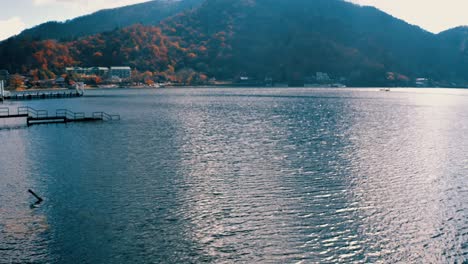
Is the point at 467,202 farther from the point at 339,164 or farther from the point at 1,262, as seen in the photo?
the point at 1,262

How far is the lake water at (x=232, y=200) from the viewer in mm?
21062

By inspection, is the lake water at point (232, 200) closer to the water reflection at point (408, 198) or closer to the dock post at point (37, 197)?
the water reflection at point (408, 198)

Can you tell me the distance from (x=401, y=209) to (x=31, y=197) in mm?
24990

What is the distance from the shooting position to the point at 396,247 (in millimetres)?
21594

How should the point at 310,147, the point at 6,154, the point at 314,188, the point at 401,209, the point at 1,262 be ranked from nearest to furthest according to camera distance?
the point at 1,262, the point at 401,209, the point at 314,188, the point at 6,154, the point at 310,147

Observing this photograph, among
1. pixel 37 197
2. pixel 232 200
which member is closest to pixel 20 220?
pixel 37 197

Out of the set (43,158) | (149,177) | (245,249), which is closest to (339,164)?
(149,177)

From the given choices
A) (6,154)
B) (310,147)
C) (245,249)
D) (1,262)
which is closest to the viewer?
(1,262)

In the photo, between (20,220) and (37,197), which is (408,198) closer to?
(20,220)

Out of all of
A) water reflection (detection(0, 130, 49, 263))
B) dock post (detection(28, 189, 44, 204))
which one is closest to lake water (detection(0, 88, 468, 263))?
water reflection (detection(0, 130, 49, 263))

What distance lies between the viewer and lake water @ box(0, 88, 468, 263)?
21.1 m

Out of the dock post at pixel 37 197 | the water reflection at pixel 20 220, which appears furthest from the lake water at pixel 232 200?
the dock post at pixel 37 197

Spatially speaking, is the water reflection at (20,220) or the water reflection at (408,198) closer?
the water reflection at (20,220)

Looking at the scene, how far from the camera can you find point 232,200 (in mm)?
28734
